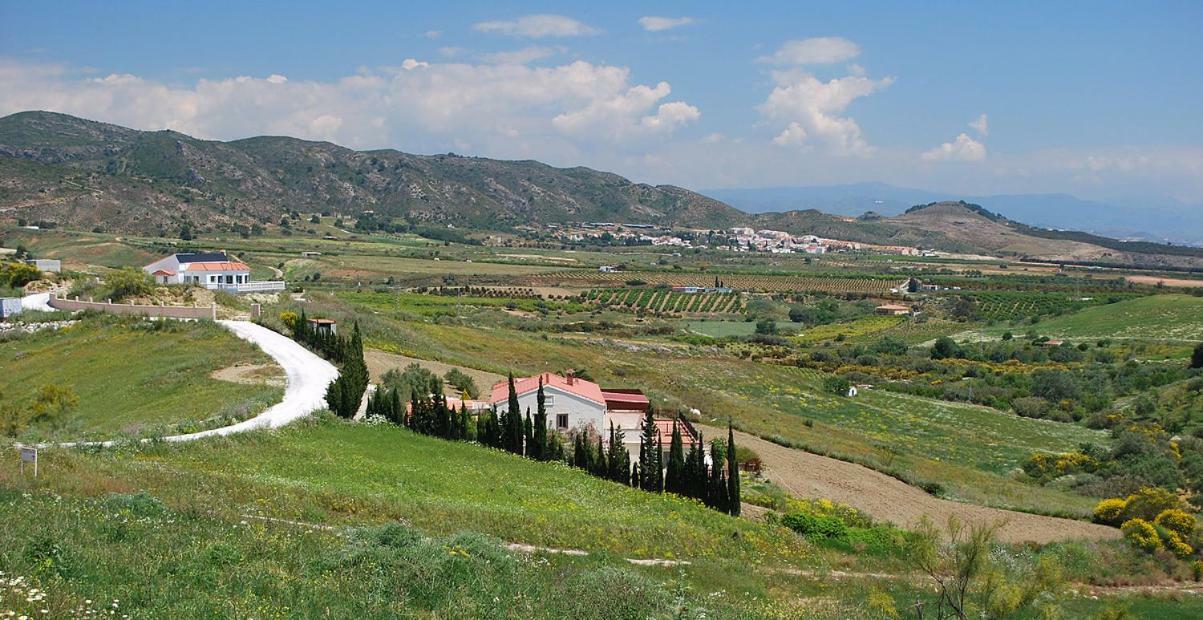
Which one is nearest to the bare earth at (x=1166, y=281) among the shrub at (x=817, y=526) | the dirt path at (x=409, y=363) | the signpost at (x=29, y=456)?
the dirt path at (x=409, y=363)

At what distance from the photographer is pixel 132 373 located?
3272 centimetres

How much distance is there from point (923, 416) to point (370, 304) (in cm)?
4495

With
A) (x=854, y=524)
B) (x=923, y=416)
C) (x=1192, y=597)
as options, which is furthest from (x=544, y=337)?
(x=1192, y=597)

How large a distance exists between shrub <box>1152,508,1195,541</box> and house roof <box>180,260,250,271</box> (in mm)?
53008

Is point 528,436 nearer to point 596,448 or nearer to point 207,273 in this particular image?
point 596,448

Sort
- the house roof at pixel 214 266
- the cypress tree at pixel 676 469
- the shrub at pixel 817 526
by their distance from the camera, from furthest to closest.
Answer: the house roof at pixel 214 266, the cypress tree at pixel 676 469, the shrub at pixel 817 526

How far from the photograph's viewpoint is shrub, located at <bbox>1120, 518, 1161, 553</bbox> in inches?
910

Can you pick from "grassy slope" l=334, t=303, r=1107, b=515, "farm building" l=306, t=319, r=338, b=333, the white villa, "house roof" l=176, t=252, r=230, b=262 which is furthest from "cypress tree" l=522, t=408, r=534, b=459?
"house roof" l=176, t=252, r=230, b=262

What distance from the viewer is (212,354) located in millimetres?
34531

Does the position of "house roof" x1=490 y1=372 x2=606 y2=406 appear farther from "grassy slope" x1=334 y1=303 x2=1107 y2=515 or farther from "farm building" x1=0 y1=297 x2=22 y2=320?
"farm building" x1=0 y1=297 x2=22 y2=320

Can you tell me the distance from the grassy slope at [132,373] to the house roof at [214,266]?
1738 cm

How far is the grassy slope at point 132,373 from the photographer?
87.4 ft

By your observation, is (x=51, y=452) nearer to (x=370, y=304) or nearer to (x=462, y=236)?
(x=370, y=304)

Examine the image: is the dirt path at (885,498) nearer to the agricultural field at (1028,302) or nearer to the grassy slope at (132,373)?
the grassy slope at (132,373)
